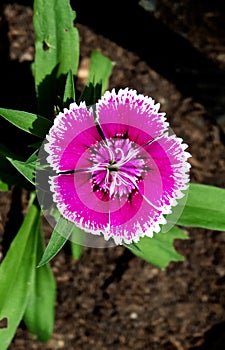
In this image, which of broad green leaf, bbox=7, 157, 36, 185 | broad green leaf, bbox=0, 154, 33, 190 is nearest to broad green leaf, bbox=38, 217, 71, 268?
broad green leaf, bbox=7, 157, 36, 185

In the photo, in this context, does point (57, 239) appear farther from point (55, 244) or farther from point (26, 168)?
point (26, 168)

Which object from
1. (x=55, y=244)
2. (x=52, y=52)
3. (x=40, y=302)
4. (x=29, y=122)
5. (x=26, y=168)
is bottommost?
(x=40, y=302)

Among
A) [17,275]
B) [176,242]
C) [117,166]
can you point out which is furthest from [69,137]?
[176,242]

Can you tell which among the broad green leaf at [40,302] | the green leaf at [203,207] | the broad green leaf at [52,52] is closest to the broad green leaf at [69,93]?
the broad green leaf at [52,52]

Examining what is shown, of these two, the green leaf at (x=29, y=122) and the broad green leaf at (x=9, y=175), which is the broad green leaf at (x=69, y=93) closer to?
the green leaf at (x=29, y=122)

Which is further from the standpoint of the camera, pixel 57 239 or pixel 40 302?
pixel 40 302

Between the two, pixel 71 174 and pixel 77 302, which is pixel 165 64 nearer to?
pixel 77 302
